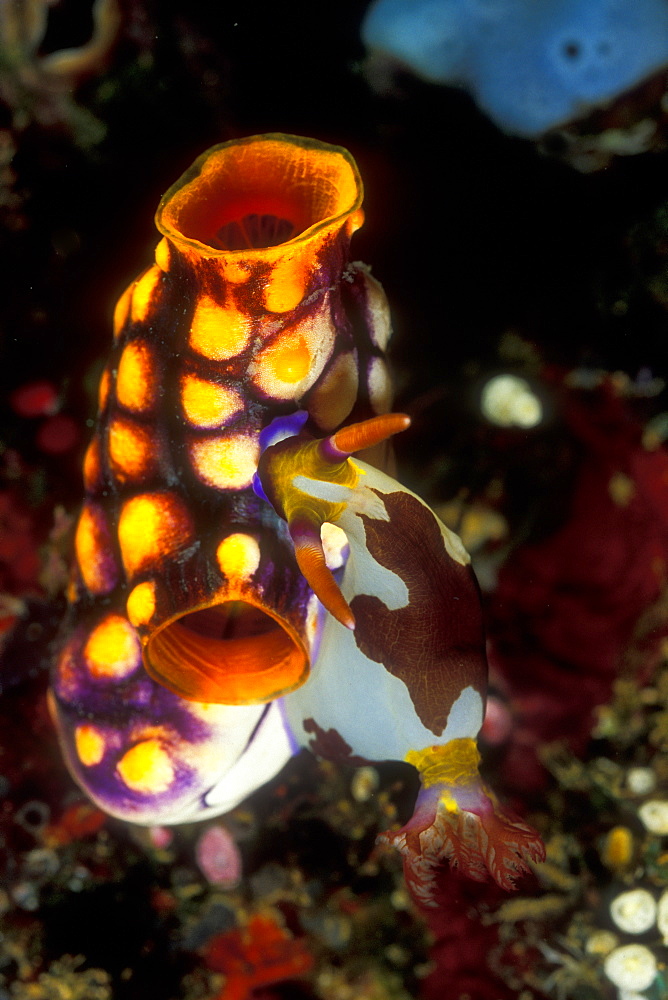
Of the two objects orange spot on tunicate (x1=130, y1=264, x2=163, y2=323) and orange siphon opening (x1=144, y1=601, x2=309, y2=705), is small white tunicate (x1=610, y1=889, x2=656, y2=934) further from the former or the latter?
orange spot on tunicate (x1=130, y1=264, x2=163, y2=323)

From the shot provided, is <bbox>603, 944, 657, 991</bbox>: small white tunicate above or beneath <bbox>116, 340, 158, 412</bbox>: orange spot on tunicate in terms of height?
beneath

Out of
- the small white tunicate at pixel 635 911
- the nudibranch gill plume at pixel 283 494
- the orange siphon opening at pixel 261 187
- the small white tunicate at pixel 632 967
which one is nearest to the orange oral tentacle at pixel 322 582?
the nudibranch gill plume at pixel 283 494

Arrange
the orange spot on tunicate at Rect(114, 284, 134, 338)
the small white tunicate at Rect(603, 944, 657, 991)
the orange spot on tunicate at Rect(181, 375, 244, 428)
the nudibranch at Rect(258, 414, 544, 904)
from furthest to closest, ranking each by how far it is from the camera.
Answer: the small white tunicate at Rect(603, 944, 657, 991) → the orange spot on tunicate at Rect(114, 284, 134, 338) → the orange spot on tunicate at Rect(181, 375, 244, 428) → the nudibranch at Rect(258, 414, 544, 904)

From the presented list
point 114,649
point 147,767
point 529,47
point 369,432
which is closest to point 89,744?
point 147,767

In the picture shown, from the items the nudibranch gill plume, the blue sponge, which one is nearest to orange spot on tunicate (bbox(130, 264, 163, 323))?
the nudibranch gill plume

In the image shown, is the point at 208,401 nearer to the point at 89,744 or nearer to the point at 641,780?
the point at 89,744

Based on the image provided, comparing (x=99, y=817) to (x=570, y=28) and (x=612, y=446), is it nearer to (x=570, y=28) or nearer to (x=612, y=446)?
(x=612, y=446)

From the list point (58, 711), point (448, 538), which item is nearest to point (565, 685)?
point (448, 538)

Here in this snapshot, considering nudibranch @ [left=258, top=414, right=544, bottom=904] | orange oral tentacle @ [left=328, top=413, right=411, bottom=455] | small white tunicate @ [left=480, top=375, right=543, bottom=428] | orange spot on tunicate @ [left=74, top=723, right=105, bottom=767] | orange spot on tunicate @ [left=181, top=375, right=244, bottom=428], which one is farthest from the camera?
small white tunicate @ [left=480, top=375, right=543, bottom=428]
